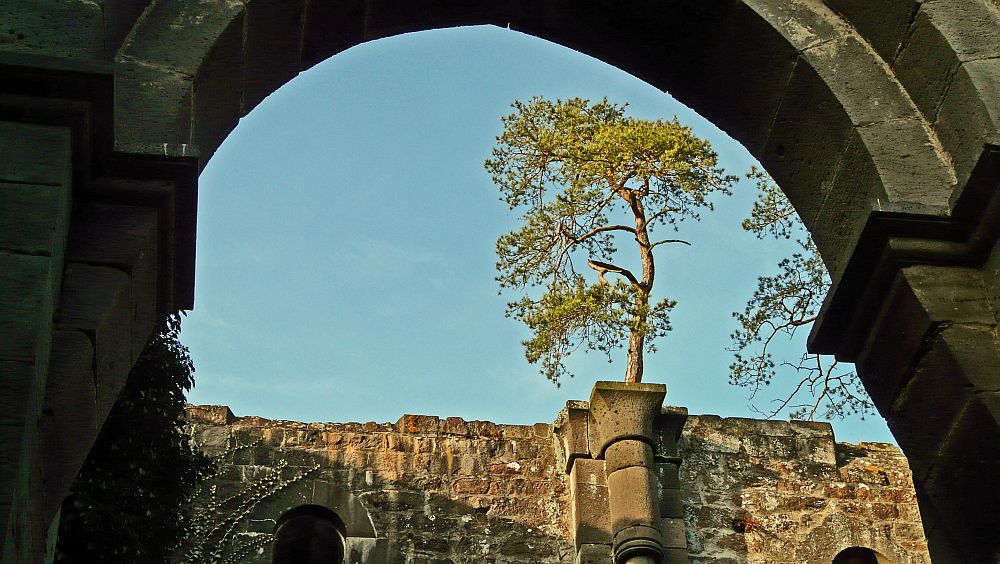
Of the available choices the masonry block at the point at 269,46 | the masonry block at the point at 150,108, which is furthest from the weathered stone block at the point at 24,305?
the masonry block at the point at 269,46

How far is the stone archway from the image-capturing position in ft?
12.0

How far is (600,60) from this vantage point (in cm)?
537

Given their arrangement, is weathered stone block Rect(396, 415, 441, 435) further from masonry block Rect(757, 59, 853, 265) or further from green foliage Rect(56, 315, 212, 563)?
masonry block Rect(757, 59, 853, 265)

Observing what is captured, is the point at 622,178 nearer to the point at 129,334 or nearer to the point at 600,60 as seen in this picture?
the point at 600,60

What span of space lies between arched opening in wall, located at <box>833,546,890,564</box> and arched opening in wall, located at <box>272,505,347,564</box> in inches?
165

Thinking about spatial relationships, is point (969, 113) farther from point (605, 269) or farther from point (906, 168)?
point (605, 269)

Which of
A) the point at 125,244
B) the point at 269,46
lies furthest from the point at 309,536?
the point at 125,244

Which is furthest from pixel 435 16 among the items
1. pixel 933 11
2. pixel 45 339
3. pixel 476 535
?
pixel 476 535

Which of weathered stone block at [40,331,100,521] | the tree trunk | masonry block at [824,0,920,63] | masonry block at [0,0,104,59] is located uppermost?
the tree trunk

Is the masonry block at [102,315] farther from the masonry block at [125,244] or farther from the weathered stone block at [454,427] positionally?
the weathered stone block at [454,427]

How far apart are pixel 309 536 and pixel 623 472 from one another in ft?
8.68

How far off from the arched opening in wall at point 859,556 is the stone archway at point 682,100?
25.2 ft

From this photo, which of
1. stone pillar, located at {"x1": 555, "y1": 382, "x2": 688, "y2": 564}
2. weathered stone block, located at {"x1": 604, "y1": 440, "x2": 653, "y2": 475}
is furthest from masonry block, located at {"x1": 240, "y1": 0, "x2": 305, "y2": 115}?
weathered stone block, located at {"x1": 604, "y1": 440, "x2": 653, "y2": 475}

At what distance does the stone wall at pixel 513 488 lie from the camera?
11.4m
